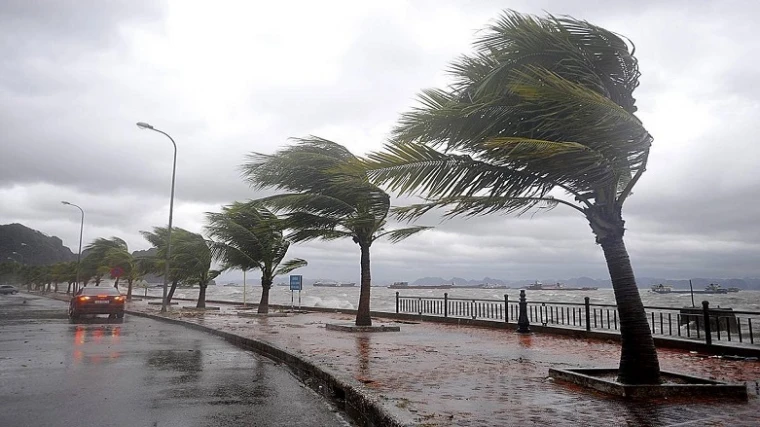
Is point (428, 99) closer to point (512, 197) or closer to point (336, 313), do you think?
point (512, 197)

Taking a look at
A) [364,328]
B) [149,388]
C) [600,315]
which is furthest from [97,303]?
[600,315]

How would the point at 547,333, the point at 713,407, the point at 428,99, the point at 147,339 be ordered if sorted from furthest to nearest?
the point at 547,333 → the point at 147,339 → the point at 428,99 → the point at 713,407

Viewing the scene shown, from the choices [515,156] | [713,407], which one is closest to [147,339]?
[515,156]

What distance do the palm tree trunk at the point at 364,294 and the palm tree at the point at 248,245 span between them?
5.98 meters

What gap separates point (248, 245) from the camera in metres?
24.6

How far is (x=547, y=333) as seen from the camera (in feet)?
52.4

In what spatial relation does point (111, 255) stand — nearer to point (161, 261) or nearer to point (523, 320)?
point (161, 261)

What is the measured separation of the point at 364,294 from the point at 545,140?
11.5m

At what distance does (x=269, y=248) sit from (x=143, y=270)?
1961 centimetres

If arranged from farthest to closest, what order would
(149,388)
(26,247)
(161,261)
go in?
(26,247) < (161,261) < (149,388)

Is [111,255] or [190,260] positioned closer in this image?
[190,260]

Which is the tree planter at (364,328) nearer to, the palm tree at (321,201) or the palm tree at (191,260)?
the palm tree at (321,201)

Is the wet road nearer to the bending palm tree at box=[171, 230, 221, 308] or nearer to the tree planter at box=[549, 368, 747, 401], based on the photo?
the tree planter at box=[549, 368, 747, 401]

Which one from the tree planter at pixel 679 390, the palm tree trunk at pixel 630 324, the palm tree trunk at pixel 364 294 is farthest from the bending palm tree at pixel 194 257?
the tree planter at pixel 679 390
